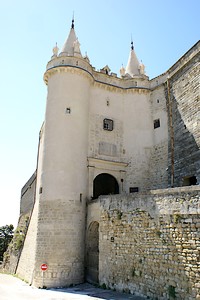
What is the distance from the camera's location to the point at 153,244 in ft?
32.3

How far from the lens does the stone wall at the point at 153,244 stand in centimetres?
852

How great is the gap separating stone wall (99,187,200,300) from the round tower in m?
2.15

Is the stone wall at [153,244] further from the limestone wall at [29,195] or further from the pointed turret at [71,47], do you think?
the limestone wall at [29,195]

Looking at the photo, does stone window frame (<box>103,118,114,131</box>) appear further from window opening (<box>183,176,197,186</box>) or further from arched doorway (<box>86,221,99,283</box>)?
arched doorway (<box>86,221,99,283</box>)

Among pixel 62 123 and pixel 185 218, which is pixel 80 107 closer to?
pixel 62 123

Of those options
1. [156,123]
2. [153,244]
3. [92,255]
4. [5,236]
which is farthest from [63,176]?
[5,236]

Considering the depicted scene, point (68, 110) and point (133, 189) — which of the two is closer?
point (68, 110)

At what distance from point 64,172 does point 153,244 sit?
6.60 metres

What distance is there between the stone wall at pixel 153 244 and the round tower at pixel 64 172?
2150 mm

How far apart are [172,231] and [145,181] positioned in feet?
26.8

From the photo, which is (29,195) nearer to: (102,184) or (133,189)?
(102,184)

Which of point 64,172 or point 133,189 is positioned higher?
point 64,172

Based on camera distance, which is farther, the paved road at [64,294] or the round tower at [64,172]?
the round tower at [64,172]

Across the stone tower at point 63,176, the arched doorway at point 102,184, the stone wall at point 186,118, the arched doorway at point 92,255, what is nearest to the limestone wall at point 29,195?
the arched doorway at point 102,184
